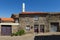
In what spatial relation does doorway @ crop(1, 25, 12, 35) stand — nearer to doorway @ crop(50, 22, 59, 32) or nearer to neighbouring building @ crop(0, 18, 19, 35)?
neighbouring building @ crop(0, 18, 19, 35)

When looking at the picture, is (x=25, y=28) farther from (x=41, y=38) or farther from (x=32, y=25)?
(x=41, y=38)

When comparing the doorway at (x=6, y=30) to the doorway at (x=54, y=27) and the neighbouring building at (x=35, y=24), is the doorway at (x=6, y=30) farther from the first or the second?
the doorway at (x=54, y=27)

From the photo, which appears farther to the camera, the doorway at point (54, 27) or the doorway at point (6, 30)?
the doorway at point (54, 27)

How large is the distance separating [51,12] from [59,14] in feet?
6.84

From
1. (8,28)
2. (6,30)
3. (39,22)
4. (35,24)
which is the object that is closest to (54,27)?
(39,22)

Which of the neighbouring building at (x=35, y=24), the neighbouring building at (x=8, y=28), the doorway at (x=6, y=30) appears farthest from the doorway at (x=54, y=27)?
the doorway at (x=6, y=30)

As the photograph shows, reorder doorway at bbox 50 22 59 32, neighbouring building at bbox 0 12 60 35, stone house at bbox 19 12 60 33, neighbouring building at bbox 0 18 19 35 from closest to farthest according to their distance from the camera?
neighbouring building at bbox 0 18 19 35, neighbouring building at bbox 0 12 60 35, doorway at bbox 50 22 59 32, stone house at bbox 19 12 60 33

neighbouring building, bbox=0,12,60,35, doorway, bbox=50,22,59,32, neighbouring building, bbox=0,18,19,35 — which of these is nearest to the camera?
neighbouring building, bbox=0,18,19,35

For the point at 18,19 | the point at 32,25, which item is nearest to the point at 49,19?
the point at 32,25

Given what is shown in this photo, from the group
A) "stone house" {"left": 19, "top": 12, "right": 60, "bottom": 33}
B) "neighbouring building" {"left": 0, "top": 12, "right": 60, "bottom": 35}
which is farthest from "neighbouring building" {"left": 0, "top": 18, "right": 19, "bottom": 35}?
"stone house" {"left": 19, "top": 12, "right": 60, "bottom": 33}

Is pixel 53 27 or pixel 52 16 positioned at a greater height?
pixel 52 16

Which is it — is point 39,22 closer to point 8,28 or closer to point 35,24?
point 35,24

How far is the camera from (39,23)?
45.7m

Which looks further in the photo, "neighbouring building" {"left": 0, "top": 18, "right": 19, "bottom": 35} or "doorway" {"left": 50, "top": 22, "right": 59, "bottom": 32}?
"doorway" {"left": 50, "top": 22, "right": 59, "bottom": 32}
